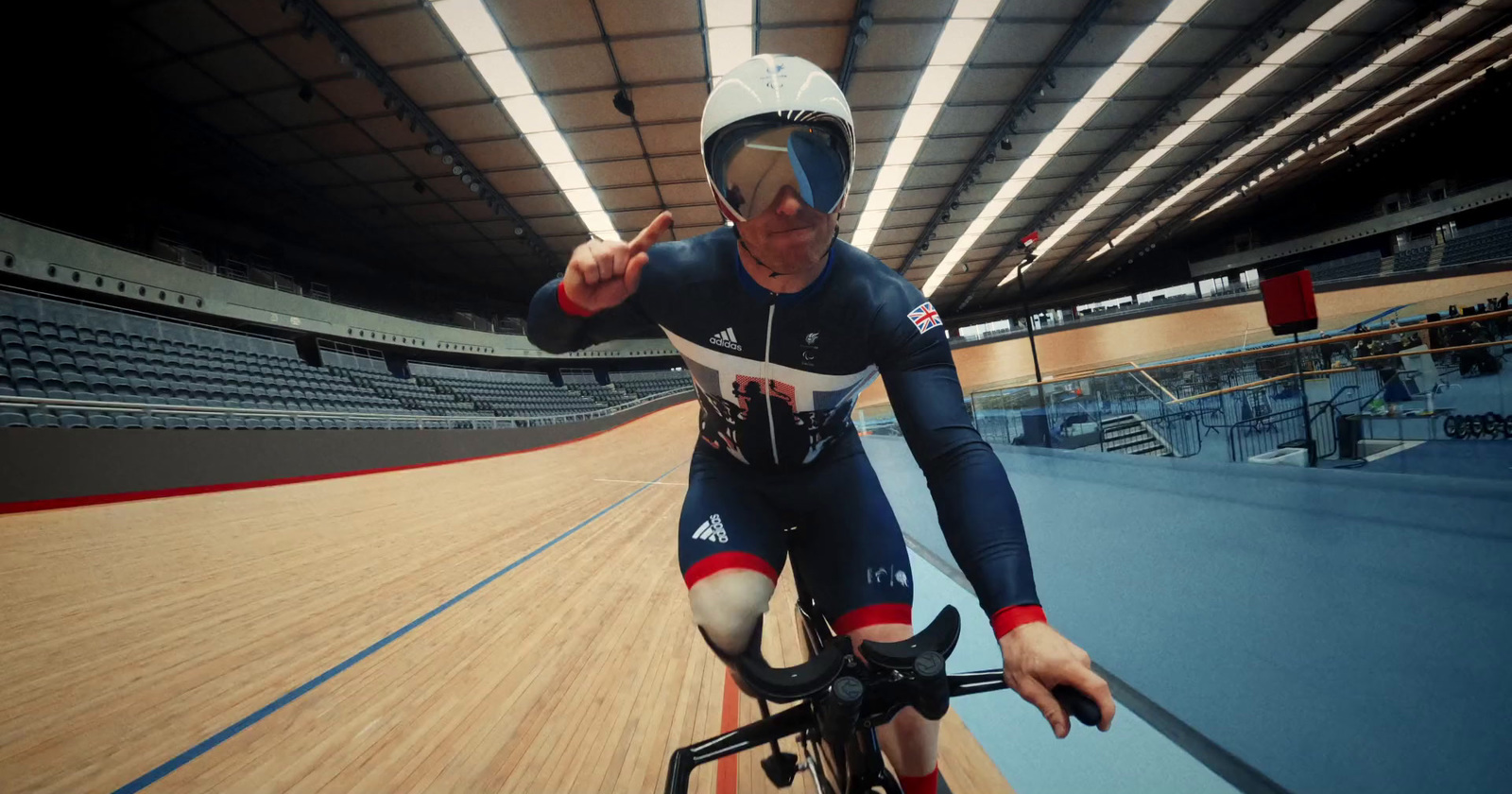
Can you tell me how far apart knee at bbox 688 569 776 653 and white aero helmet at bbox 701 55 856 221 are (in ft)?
2.29

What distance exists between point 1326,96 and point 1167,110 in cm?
413

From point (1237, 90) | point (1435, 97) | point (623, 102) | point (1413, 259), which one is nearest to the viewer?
point (623, 102)

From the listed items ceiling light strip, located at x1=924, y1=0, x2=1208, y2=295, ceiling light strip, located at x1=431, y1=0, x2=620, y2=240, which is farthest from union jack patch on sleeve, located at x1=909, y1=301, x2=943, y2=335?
ceiling light strip, located at x1=924, y1=0, x2=1208, y2=295

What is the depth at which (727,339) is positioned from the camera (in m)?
1.26

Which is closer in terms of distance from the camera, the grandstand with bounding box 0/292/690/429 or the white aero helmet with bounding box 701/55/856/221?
the white aero helmet with bounding box 701/55/856/221

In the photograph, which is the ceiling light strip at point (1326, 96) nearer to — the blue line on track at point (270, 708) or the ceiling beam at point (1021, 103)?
the ceiling beam at point (1021, 103)

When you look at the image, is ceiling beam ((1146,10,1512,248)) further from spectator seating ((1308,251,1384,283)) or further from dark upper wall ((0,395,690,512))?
dark upper wall ((0,395,690,512))

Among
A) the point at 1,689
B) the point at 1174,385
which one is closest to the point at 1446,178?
the point at 1174,385

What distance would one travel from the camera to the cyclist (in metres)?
0.90

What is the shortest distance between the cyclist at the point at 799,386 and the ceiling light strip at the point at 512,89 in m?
6.42

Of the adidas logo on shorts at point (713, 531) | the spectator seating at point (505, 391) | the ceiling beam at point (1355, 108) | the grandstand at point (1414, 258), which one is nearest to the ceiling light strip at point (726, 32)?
the adidas logo on shorts at point (713, 531)

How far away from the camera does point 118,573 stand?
3.63 m

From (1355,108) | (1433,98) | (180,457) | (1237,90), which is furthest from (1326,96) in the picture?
(180,457)

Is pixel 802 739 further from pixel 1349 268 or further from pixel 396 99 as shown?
pixel 1349 268
